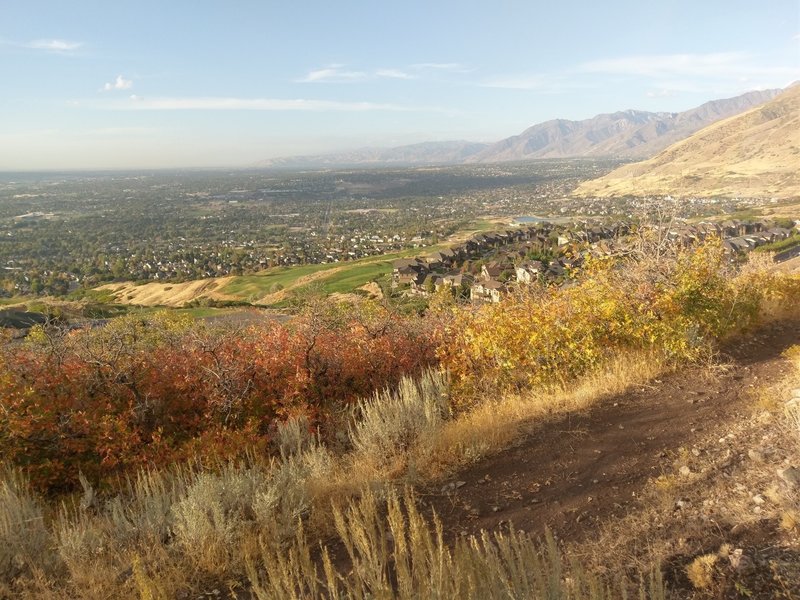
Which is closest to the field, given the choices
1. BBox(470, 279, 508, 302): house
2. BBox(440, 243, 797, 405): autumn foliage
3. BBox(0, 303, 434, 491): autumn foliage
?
BBox(470, 279, 508, 302): house

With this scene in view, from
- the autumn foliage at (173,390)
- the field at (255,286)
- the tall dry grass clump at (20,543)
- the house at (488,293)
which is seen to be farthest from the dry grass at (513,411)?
the field at (255,286)

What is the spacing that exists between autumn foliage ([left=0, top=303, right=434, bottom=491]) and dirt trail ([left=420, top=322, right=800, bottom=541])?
330 cm

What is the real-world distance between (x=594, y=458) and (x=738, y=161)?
6381 inches

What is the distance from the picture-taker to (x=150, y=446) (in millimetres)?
6949

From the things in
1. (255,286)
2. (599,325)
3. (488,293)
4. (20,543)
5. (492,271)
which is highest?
(599,325)

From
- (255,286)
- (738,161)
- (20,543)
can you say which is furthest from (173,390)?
(738,161)

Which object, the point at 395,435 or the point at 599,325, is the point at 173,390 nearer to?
the point at 395,435

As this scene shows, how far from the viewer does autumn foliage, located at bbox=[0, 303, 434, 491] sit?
679 centimetres

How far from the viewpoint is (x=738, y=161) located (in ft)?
437

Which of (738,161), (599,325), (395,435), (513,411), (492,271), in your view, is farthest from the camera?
(738,161)

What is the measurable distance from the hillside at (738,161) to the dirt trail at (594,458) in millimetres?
92691

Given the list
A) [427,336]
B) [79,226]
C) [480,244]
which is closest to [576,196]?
[480,244]

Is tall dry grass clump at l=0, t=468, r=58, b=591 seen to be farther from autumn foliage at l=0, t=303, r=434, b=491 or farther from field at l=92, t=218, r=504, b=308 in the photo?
field at l=92, t=218, r=504, b=308

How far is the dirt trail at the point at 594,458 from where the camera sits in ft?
13.8
